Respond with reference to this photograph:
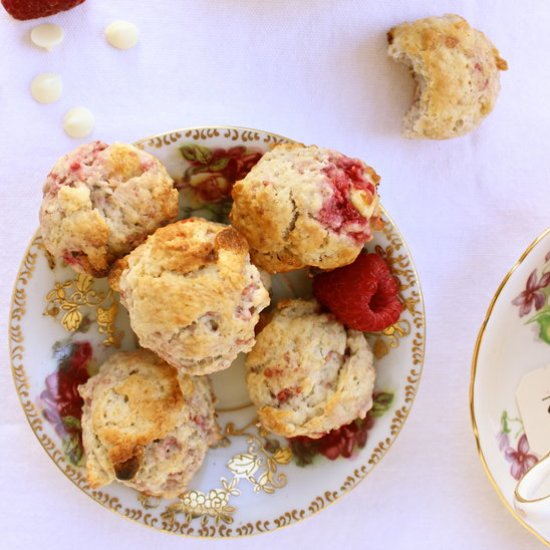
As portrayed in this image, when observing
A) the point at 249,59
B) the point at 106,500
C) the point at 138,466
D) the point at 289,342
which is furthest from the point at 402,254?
the point at 106,500

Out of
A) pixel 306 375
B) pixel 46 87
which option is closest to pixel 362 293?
pixel 306 375

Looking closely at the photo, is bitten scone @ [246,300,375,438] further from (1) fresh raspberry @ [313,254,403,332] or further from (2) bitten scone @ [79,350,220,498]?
(2) bitten scone @ [79,350,220,498]

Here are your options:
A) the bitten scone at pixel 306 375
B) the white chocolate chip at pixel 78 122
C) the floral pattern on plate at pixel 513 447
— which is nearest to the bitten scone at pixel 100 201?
the white chocolate chip at pixel 78 122

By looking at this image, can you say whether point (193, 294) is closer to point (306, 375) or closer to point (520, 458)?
point (306, 375)

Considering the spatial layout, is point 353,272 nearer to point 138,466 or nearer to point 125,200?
point 125,200

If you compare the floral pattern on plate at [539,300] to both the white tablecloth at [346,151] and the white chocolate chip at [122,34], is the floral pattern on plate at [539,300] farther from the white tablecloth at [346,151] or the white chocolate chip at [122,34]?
the white chocolate chip at [122,34]

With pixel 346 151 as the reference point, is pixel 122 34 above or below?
above
